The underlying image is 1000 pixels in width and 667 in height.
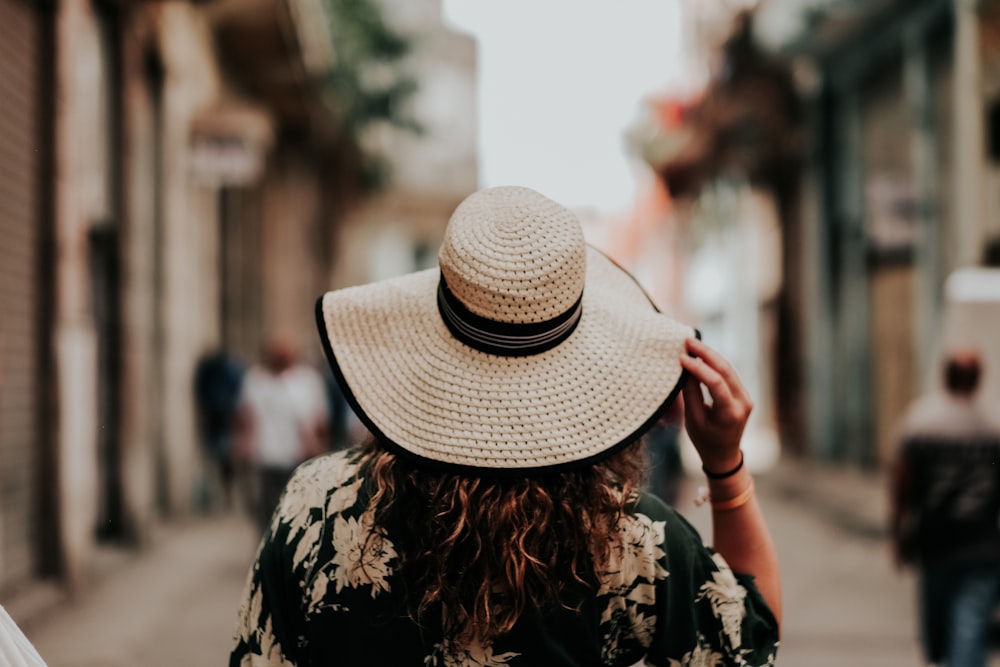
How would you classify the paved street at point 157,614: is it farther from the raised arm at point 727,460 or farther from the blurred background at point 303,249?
the raised arm at point 727,460

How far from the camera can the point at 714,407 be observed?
1.66 meters

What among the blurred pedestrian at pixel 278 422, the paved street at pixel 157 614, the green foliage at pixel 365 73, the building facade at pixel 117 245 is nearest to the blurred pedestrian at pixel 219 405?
the building facade at pixel 117 245

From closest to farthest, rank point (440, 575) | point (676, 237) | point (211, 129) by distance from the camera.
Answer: point (440, 575) < point (211, 129) < point (676, 237)

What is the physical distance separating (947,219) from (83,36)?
32.8ft

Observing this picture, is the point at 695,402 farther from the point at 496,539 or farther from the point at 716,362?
the point at 496,539

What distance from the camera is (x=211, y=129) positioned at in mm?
11945

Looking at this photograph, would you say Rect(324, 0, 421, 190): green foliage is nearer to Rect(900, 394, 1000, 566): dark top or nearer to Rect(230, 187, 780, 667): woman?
Rect(900, 394, 1000, 566): dark top

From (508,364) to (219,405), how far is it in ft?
36.1

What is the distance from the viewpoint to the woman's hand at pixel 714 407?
5.42 feet

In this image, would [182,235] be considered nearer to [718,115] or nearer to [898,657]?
[898,657]

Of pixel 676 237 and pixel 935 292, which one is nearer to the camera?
pixel 935 292

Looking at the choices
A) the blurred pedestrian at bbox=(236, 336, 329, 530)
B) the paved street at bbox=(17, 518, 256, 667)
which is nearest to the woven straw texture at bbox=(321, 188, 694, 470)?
the paved street at bbox=(17, 518, 256, 667)

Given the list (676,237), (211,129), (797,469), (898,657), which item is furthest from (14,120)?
(676,237)

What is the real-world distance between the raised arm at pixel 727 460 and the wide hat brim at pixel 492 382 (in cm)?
5
